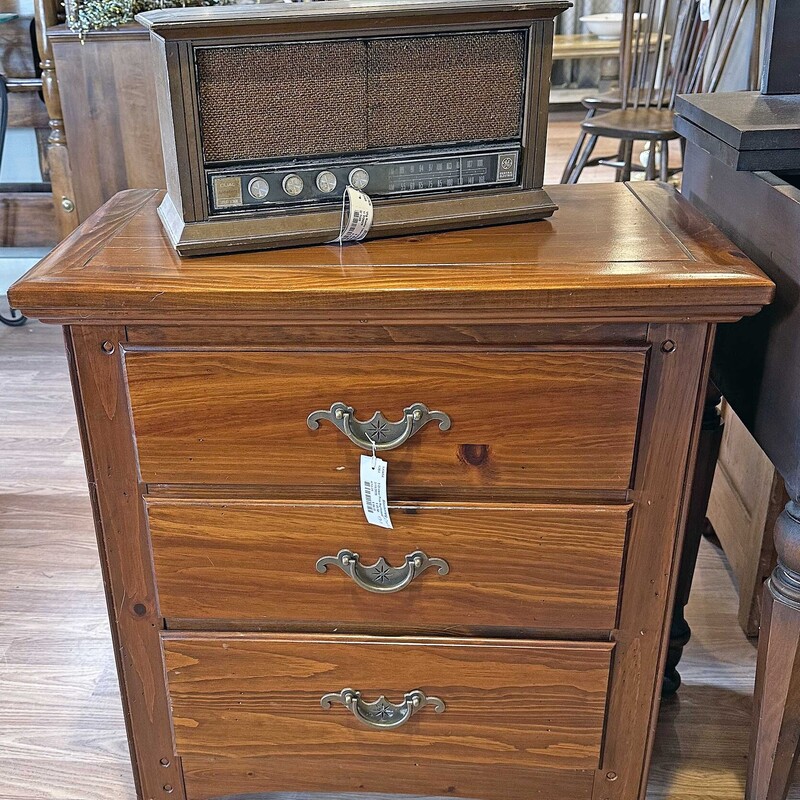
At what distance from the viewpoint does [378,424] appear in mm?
826

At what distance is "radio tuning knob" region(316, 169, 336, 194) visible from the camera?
34.1 inches

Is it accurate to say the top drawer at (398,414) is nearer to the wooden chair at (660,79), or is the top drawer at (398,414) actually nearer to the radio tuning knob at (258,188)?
the radio tuning knob at (258,188)

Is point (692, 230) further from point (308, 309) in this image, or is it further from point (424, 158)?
point (308, 309)

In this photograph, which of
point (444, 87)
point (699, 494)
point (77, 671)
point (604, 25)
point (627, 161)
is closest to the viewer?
point (444, 87)

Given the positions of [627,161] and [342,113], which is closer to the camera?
[342,113]

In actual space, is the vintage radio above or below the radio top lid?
below

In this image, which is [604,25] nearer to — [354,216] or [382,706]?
[354,216]

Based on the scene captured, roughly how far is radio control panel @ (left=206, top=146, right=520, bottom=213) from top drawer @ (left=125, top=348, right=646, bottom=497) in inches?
6.4

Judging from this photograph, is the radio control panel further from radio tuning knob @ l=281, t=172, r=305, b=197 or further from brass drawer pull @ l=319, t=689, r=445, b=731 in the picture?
brass drawer pull @ l=319, t=689, r=445, b=731

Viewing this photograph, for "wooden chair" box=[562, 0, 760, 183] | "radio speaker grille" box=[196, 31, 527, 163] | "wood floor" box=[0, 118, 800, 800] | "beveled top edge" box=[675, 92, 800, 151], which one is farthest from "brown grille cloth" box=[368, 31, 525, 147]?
"wooden chair" box=[562, 0, 760, 183]

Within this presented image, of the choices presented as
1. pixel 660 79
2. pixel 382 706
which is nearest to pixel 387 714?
pixel 382 706

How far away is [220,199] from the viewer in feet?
2.77

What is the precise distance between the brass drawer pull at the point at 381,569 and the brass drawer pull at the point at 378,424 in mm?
132

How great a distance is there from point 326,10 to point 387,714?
74 cm
